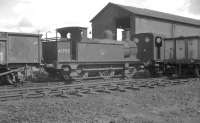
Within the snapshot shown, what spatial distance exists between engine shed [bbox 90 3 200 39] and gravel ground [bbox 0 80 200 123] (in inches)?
918

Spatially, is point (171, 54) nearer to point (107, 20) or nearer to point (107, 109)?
point (107, 109)

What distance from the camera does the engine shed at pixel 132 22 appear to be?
3406cm

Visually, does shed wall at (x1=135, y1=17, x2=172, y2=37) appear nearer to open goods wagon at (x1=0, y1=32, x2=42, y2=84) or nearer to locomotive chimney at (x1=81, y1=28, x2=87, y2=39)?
locomotive chimney at (x1=81, y1=28, x2=87, y2=39)

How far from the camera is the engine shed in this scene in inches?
1341

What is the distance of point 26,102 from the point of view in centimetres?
958

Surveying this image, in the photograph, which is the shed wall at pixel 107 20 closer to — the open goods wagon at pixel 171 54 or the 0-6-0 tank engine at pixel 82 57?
the open goods wagon at pixel 171 54

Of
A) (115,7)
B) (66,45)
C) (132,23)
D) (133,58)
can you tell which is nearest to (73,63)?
(66,45)

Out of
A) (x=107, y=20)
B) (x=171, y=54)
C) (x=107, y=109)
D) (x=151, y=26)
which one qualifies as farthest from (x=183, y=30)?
(x=107, y=109)

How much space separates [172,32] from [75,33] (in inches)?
1027

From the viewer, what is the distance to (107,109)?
28.5 ft

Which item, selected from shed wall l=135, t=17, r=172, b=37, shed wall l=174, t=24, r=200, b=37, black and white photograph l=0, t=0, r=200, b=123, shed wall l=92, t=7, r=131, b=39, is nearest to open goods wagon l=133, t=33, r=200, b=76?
black and white photograph l=0, t=0, r=200, b=123

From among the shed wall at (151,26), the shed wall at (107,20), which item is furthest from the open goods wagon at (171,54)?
the shed wall at (107,20)

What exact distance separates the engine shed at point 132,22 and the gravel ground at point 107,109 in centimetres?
2331

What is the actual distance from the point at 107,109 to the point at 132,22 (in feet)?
85.0
